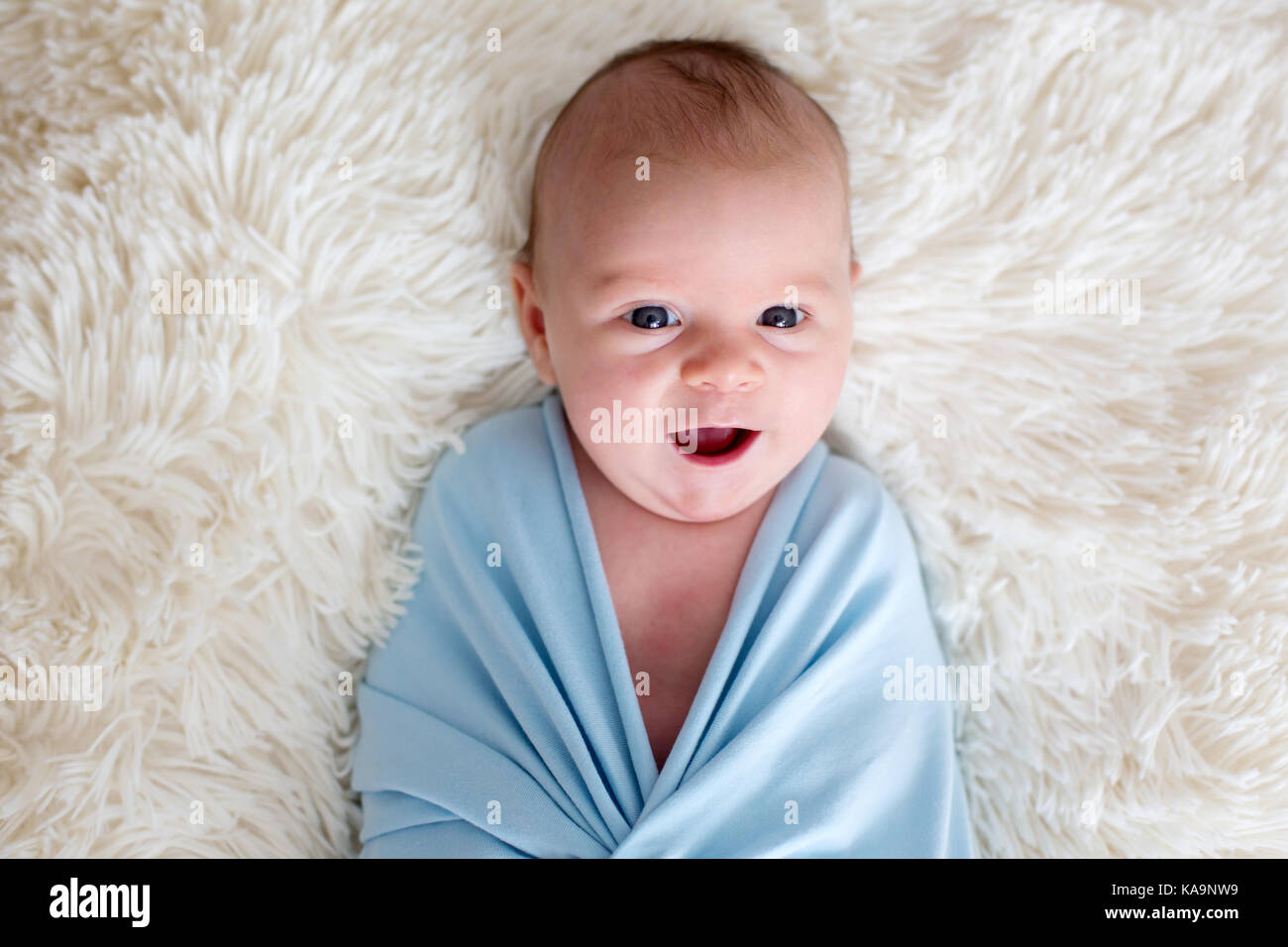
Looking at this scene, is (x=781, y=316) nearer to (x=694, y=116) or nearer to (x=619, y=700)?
(x=694, y=116)

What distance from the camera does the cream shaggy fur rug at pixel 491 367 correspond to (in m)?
1.62

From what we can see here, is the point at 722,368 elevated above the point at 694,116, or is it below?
below

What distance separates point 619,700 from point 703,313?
551 millimetres

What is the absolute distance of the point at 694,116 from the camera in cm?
155

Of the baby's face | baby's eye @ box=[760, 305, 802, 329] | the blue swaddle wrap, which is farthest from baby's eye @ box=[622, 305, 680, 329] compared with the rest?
the blue swaddle wrap

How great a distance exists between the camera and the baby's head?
154cm

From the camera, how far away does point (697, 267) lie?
1535 mm

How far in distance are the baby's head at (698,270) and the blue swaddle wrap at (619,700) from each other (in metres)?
0.15

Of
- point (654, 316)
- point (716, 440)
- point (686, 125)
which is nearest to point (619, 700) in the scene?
point (716, 440)

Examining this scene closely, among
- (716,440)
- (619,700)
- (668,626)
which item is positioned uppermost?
(716,440)

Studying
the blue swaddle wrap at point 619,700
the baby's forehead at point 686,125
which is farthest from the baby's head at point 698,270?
the blue swaddle wrap at point 619,700

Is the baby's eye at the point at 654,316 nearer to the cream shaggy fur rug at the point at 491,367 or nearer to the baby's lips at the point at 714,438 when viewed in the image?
the baby's lips at the point at 714,438

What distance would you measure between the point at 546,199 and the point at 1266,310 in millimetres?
1095
